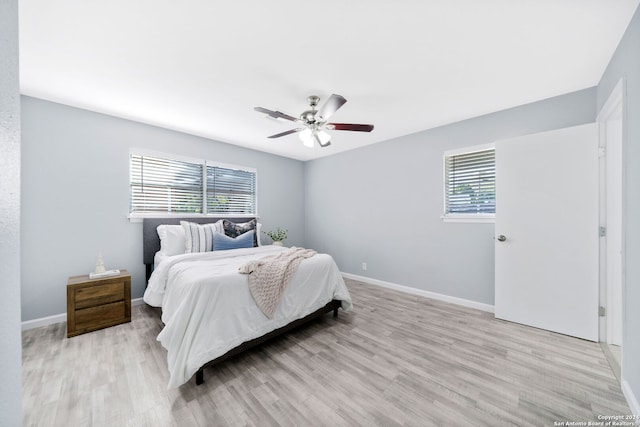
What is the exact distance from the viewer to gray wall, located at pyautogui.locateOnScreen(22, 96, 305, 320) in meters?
2.67

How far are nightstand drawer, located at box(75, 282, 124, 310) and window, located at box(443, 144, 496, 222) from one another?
13.8 feet

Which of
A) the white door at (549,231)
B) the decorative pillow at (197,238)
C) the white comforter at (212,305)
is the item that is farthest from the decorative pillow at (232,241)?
the white door at (549,231)

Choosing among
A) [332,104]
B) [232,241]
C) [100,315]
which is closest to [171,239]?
→ [232,241]

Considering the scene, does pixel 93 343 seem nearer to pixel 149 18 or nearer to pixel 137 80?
pixel 137 80

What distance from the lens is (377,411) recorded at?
1.57 metres

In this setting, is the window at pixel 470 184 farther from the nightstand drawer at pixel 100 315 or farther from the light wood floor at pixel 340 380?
the nightstand drawer at pixel 100 315

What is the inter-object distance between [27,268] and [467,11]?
4.64m

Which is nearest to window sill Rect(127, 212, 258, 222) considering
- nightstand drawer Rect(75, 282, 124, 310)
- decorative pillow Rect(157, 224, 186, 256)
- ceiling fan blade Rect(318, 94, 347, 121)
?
decorative pillow Rect(157, 224, 186, 256)

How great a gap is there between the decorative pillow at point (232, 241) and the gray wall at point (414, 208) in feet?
6.27

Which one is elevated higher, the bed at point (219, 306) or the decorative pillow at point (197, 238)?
the decorative pillow at point (197, 238)

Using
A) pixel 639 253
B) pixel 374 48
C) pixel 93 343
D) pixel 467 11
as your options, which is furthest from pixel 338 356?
pixel 467 11

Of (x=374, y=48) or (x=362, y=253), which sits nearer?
(x=374, y=48)

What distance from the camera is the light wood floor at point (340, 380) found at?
5.03 ft

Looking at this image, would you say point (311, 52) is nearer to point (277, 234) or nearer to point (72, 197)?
point (72, 197)
